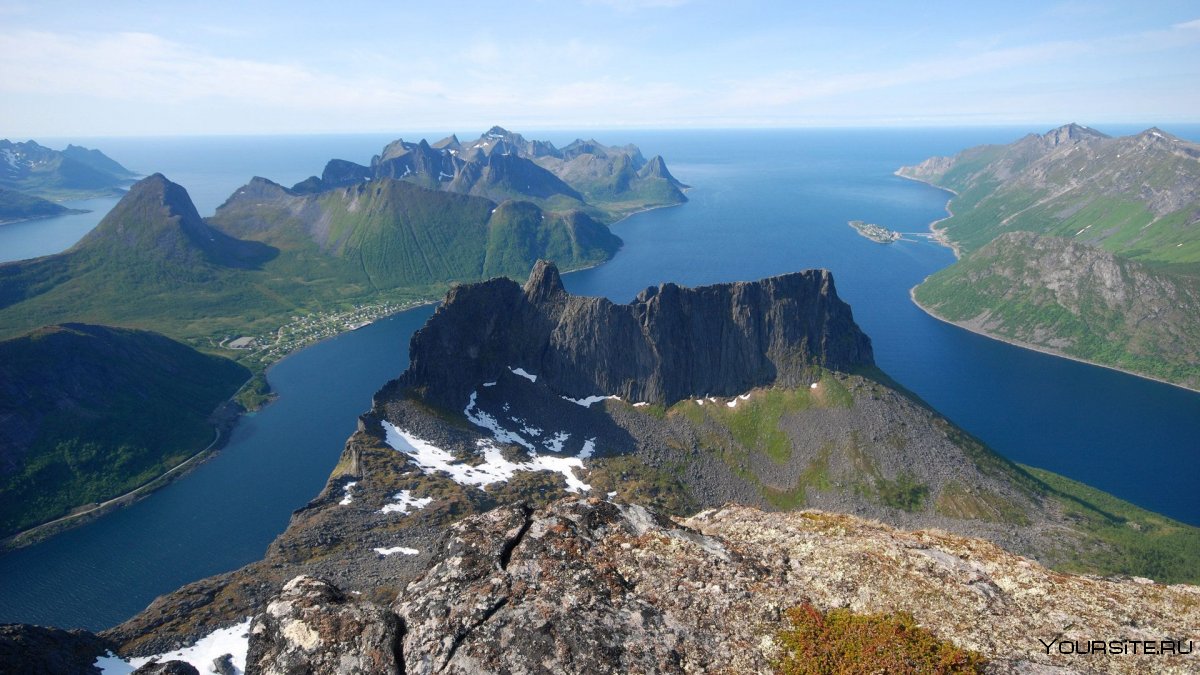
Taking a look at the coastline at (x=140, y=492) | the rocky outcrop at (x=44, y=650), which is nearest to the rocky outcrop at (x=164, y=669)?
the rocky outcrop at (x=44, y=650)

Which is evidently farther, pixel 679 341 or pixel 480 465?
pixel 679 341

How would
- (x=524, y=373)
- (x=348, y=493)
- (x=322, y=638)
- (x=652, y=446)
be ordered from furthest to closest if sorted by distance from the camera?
1. (x=524, y=373)
2. (x=652, y=446)
3. (x=348, y=493)
4. (x=322, y=638)

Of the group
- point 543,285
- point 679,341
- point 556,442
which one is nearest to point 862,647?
point 556,442

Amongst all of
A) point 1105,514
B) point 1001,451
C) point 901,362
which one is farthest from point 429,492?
point 901,362

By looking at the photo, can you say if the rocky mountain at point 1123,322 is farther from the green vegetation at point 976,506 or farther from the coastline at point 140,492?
the coastline at point 140,492

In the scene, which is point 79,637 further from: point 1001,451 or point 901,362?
point 901,362

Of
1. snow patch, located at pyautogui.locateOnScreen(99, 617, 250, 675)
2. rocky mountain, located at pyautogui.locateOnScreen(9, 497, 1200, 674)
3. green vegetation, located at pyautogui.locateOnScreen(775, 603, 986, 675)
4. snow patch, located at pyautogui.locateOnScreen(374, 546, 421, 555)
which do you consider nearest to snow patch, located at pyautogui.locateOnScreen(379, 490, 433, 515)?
snow patch, located at pyautogui.locateOnScreen(374, 546, 421, 555)

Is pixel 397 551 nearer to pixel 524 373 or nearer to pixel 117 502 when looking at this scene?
pixel 524 373
